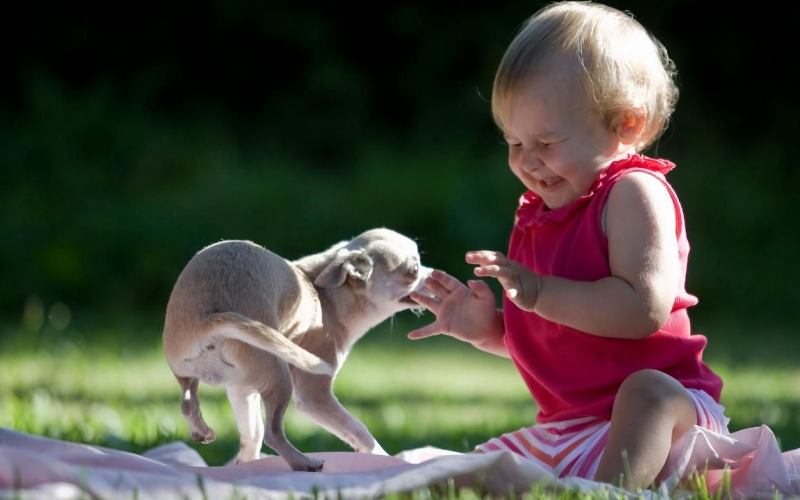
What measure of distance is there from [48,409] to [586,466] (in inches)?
109

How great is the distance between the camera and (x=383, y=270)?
378 centimetres

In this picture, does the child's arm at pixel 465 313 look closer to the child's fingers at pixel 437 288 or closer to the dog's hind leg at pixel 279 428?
the child's fingers at pixel 437 288

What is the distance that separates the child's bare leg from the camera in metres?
2.83

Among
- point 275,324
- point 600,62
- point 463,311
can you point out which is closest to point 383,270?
point 463,311

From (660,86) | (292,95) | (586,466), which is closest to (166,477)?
(586,466)

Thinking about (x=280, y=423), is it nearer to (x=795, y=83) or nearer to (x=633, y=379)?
(x=633, y=379)

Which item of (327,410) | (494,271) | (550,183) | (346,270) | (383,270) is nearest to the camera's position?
(494,271)

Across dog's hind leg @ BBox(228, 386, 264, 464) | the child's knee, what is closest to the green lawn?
dog's hind leg @ BBox(228, 386, 264, 464)

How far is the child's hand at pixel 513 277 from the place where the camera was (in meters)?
2.95

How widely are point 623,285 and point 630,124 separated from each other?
569 millimetres

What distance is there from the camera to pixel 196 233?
9148 mm

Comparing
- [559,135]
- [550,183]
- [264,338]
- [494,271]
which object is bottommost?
[264,338]

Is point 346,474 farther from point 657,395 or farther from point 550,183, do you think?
point 550,183

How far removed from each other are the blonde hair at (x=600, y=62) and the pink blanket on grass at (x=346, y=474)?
3.31ft
